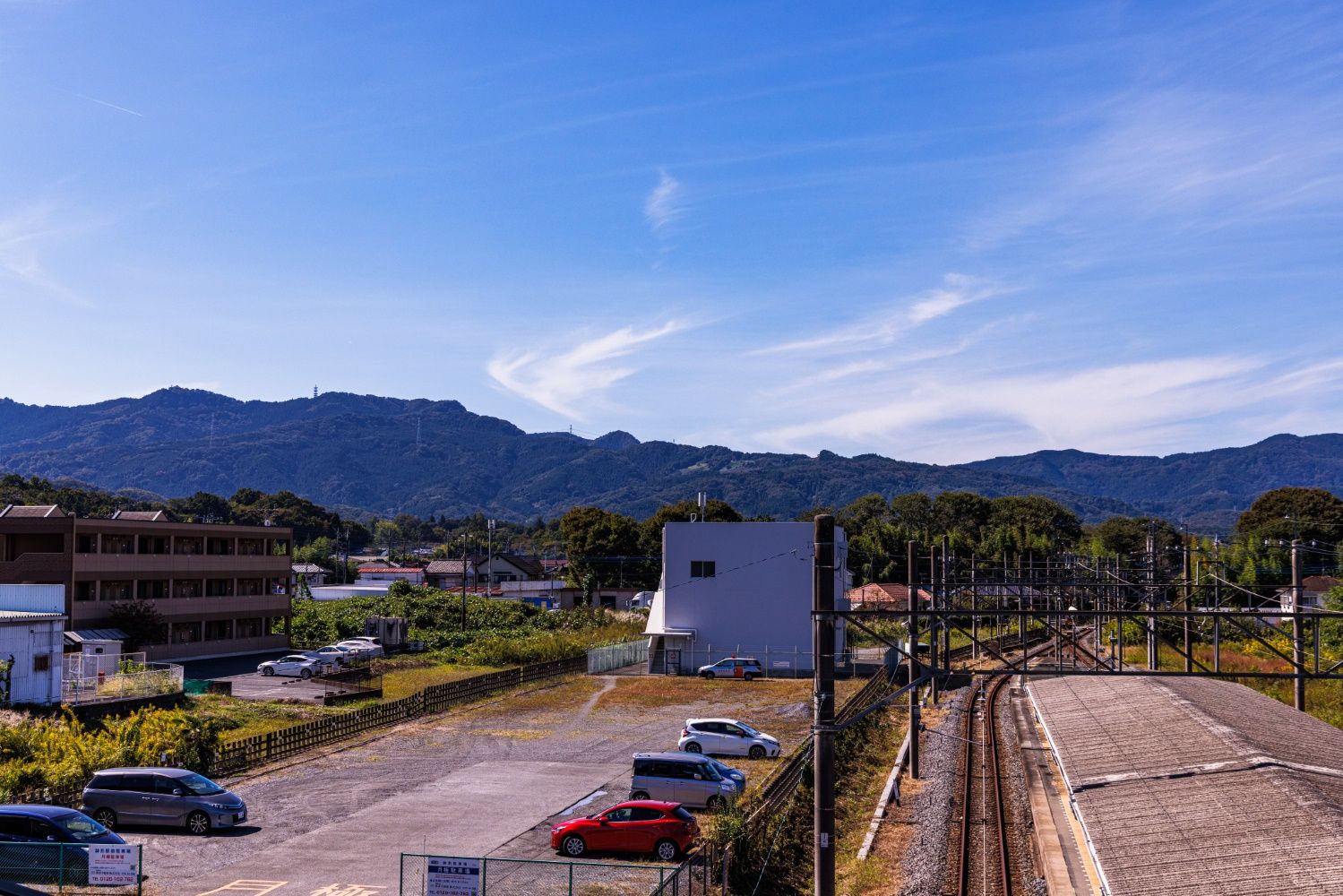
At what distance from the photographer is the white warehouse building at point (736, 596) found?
190 ft

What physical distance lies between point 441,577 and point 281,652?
75.0 meters

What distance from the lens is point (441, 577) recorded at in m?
141

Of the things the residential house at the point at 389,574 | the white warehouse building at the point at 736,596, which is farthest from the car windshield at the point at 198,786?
the residential house at the point at 389,574

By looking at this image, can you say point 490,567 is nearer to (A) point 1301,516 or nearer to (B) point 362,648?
(B) point 362,648

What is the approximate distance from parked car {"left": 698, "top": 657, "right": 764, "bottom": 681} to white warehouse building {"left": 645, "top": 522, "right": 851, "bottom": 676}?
7.67ft

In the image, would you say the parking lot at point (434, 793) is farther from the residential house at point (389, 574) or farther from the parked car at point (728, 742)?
the residential house at point (389, 574)

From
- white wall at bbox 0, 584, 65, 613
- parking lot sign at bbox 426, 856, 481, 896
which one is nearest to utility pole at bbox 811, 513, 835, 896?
parking lot sign at bbox 426, 856, 481, 896

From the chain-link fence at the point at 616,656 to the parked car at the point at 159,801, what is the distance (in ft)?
114

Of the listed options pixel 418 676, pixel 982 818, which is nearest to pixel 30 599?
pixel 418 676

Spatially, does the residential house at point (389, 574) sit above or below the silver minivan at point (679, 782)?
below

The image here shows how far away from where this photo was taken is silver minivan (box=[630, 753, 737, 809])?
1024 inches

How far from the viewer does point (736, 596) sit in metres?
59.0

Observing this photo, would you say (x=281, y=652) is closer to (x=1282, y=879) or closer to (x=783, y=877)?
(x=783, y=877)

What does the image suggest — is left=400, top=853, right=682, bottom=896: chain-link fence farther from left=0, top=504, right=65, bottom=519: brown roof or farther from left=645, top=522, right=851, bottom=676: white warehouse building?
left=0, top=504, right=65, bottom=519: brown roof
